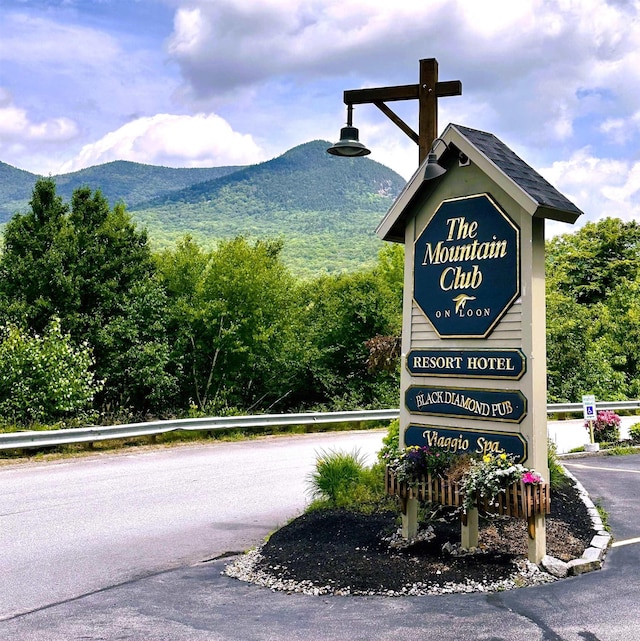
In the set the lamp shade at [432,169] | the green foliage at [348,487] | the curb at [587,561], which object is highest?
the lamp shade at [432,169]

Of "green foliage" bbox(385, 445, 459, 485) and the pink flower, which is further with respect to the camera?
"green foliage" bbox(385, 445, 459, 485)

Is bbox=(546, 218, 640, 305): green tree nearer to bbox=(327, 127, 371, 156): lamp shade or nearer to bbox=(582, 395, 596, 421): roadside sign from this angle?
bbox=(582, 395, 596, 421): roadside sign

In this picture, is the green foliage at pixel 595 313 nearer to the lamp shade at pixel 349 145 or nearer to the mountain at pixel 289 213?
the lamp shade at pixel 349 145

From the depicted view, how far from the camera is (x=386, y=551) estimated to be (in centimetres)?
730

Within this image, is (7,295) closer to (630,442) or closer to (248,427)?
(248,427)

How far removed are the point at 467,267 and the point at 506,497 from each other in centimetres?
237

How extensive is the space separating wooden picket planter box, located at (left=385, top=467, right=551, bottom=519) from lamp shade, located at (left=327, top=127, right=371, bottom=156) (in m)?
4.70

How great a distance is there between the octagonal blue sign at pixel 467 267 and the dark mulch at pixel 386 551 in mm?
2193

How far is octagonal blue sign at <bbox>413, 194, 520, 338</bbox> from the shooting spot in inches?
287

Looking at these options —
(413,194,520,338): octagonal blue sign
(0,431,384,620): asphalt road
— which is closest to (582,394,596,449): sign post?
(0,431,384,620): asphalt road

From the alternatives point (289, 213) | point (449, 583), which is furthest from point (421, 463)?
point (289, 213)

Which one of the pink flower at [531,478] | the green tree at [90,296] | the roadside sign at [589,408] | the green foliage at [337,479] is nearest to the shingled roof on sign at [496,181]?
the pink flower at [531,478]

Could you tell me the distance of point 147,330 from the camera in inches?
1059

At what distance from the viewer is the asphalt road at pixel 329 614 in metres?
5.30
